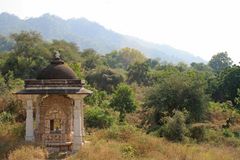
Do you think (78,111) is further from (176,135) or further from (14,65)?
(14,65)

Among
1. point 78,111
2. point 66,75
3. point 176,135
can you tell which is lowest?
point 176,135

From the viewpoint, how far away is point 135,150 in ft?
58.8

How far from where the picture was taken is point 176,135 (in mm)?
22875

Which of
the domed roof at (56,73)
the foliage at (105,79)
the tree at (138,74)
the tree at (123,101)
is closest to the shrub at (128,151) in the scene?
the domed roof at (56,73)

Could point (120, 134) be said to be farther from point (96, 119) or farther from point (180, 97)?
point (180, 97)

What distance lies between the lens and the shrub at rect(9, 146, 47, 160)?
14562 millimetres

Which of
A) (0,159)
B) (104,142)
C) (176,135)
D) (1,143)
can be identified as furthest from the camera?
(176,135)

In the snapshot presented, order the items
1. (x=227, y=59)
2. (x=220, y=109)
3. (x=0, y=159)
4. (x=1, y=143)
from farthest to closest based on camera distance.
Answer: (x=227, y=59) → (x=220, y=109) → (x=1, y=143) → (x=0, y=159)

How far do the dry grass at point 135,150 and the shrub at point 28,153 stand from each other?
3.90 ft

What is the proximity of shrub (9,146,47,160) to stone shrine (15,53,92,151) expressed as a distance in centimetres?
203

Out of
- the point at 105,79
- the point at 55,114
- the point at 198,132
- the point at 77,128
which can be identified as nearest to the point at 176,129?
the point at 198,132

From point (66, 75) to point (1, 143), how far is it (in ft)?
13.1

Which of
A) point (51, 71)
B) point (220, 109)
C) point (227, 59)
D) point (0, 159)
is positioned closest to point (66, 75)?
point (51, 71)

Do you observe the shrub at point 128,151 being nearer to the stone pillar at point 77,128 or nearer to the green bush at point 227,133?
the stone pillar at point 77,128
